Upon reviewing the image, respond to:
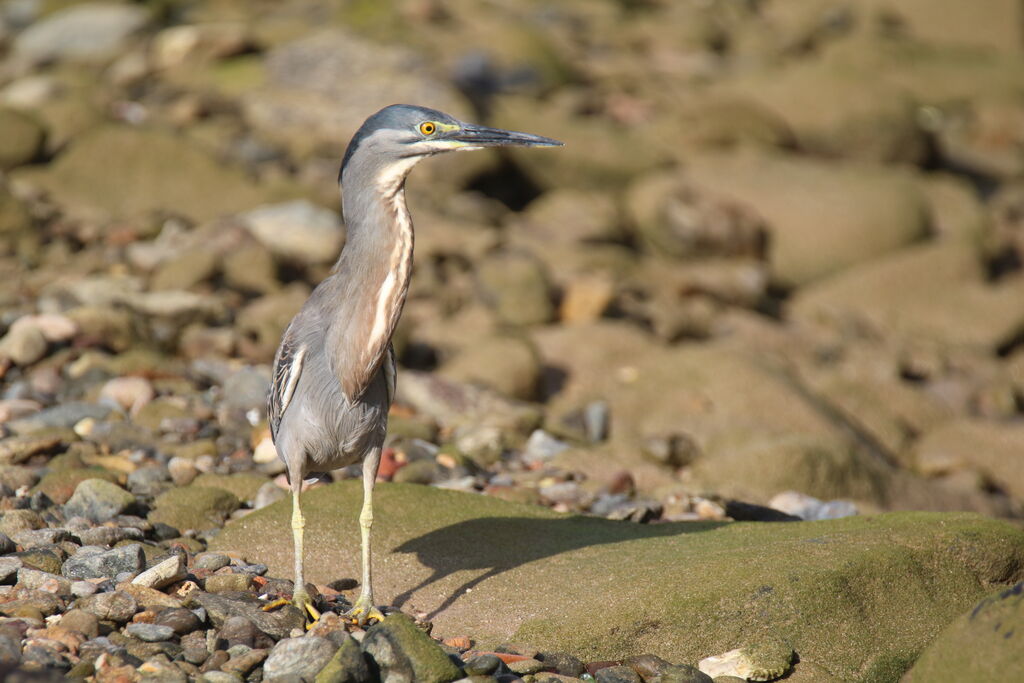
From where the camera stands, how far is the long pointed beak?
524cm

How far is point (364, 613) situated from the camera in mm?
4996

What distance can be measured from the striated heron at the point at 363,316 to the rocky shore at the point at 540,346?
668 millimetres

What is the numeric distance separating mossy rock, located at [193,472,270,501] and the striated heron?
1496 mm

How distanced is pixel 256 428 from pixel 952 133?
15651 mm

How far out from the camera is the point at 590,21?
21188 millimetres

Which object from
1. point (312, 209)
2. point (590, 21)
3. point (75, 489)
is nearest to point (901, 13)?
point (590, 21)

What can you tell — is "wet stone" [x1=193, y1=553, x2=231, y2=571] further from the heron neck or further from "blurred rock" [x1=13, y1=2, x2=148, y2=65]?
"blurred rock" [x1=13, y1=2, x2=148, y2=65]

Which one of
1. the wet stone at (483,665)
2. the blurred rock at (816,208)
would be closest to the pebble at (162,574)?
the wet stone at (483,665)

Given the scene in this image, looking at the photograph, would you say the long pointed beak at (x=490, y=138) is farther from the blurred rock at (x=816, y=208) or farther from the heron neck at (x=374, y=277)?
the blurred rock at (x=816, y=208)

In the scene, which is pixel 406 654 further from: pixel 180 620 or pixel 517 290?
pixel 517 290

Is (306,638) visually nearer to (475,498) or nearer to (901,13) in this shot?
(475,498)

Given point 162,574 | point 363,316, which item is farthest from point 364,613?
point 363,316

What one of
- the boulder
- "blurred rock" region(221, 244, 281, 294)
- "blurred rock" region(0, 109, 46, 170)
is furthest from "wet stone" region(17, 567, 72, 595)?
the boulder

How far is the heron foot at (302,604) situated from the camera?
16.1ft
